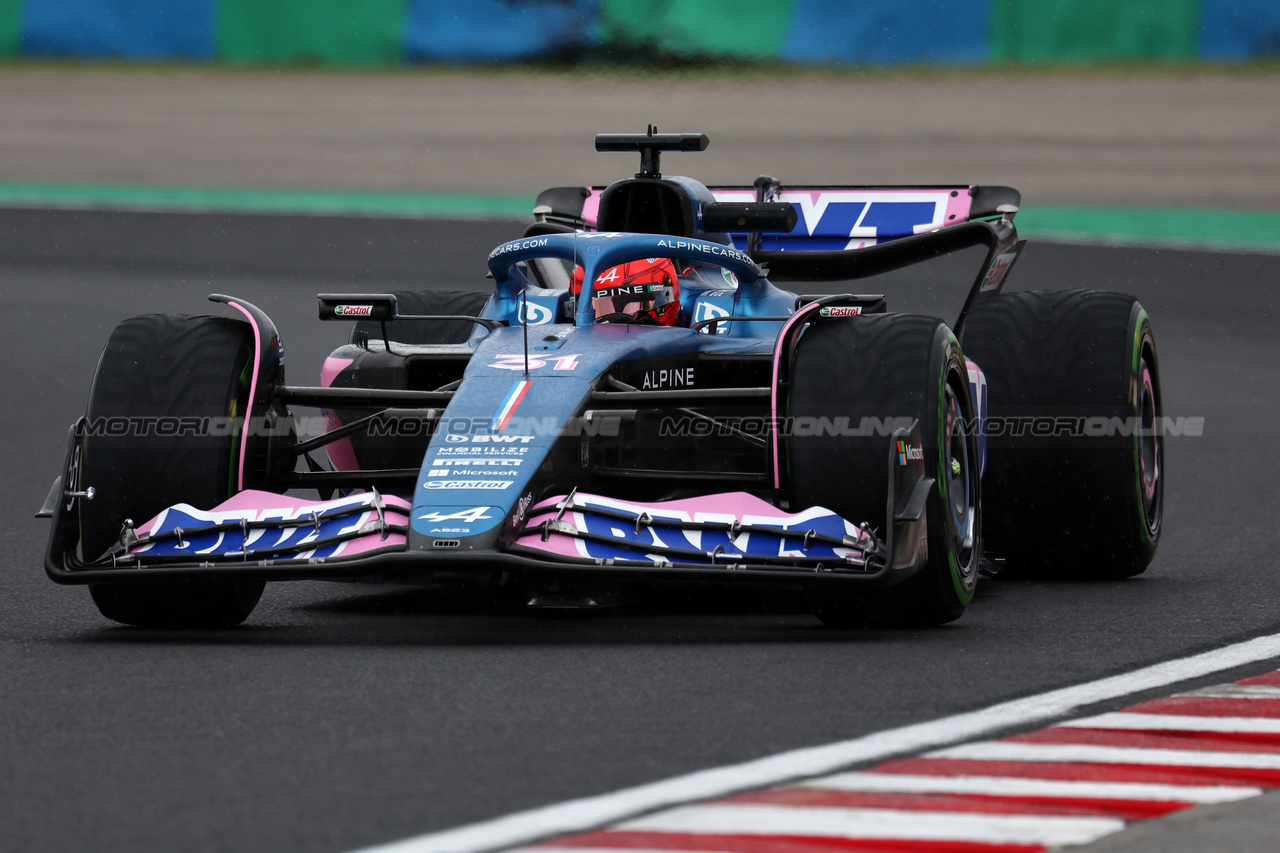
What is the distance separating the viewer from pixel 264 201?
2455 centimetres

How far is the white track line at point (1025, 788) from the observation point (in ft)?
15.1

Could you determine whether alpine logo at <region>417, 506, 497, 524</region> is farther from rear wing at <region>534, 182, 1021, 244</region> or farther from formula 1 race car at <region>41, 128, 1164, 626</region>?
rear wing at <region>534, 182, 1021, 244</region>

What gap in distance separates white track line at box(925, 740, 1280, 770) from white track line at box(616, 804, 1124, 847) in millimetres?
533

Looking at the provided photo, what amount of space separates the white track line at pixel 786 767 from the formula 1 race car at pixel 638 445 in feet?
3.04

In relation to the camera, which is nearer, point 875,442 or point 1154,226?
point 875,442

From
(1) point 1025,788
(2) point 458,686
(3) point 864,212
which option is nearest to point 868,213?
(3) point 864,212

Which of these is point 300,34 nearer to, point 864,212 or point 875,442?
point 864,212

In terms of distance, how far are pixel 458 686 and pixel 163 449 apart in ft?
5.93

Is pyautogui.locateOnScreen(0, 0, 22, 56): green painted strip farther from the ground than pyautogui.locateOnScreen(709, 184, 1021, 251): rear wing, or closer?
farther from the ground

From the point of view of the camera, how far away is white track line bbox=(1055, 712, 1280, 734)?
17.5ft

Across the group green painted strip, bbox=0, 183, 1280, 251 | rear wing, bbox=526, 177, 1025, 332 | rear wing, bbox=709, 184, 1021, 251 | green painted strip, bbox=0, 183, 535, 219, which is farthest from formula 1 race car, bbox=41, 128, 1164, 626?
green painted strip, bbox=0, 183, 535, 219

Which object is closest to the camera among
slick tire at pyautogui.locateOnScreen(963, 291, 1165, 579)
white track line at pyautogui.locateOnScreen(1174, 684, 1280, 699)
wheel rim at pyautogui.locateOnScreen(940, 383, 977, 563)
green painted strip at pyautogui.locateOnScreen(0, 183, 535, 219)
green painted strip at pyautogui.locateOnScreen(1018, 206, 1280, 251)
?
white track line at pyautogui.locateOnScreen(1174, 684, 1280, 699)

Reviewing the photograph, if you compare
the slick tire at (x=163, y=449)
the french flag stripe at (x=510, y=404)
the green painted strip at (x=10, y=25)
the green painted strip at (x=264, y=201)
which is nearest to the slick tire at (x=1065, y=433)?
the french flag stripe at (x=510, y=404)
